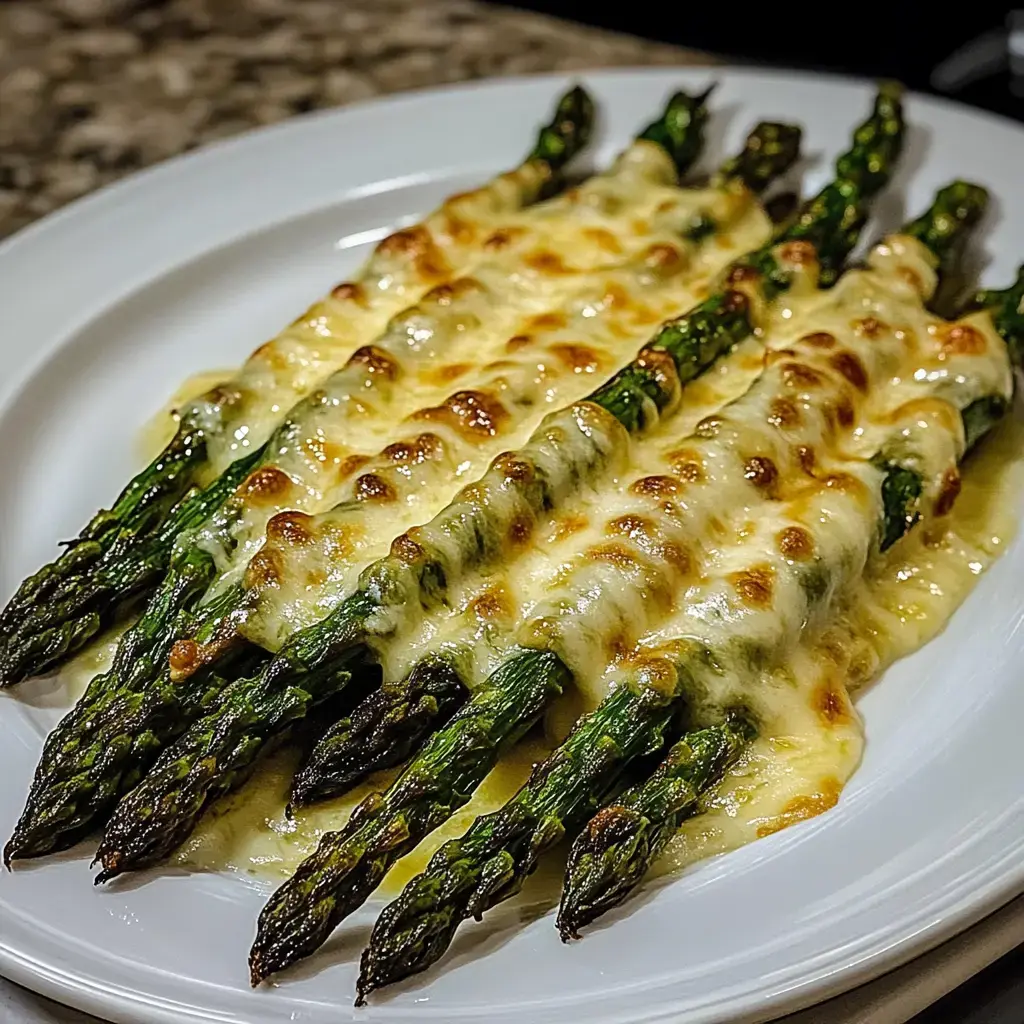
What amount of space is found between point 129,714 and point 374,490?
0.69m

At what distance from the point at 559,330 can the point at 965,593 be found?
3.83 ft

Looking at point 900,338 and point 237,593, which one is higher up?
point 900,338

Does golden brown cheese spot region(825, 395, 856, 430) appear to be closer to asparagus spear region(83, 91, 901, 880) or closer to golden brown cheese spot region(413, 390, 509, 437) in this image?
asparagus spear region(83, 91, 901, 880)

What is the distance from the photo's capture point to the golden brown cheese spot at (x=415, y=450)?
2.99 m

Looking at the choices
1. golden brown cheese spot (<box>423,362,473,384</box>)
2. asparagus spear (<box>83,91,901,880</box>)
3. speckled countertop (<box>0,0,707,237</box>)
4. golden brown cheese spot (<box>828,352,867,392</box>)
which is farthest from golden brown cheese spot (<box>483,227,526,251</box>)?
speckled countertop (<box>0,0,707,237</box>)

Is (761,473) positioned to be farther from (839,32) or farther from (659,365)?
Result: (839,32)

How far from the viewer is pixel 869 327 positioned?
3.40 metres

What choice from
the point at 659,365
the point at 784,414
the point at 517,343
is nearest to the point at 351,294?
the point at 517,343

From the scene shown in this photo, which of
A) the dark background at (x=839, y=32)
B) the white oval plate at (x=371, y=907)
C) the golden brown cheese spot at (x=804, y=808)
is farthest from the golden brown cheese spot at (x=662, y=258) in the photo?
the dark background at (x=839, y=32)

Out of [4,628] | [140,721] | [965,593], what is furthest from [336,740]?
[965,593]

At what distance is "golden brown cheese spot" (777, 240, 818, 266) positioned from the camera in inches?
145

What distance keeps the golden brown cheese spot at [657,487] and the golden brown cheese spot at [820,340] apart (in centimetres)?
67

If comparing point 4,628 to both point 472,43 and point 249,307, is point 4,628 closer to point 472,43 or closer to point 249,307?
point 249,307

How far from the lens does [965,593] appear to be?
9.98 ft
